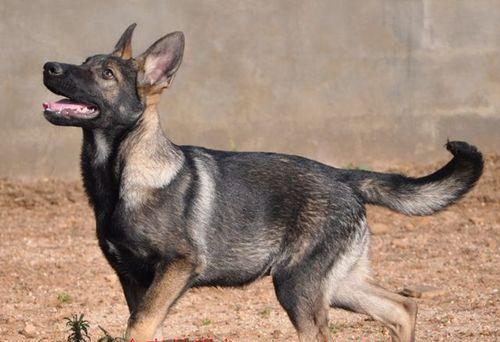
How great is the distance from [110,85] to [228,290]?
7.93ft

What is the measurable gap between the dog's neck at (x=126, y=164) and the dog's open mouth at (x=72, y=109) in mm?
112

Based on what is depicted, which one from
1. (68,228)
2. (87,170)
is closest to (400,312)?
(87,170)

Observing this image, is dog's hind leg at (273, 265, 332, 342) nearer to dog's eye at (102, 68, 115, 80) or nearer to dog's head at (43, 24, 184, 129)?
dog's head at (43, 24, 184, 129)

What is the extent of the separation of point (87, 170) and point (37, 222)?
11.9 ft

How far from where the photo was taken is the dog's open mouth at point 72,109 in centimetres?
611

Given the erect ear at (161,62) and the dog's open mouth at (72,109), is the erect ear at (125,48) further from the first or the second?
the dog's open mouth at (72,109)

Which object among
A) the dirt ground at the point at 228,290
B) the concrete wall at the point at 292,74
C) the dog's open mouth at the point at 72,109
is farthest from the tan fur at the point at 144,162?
the concrete wall at the point at 292,74

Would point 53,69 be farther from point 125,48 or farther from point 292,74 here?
point 292,74

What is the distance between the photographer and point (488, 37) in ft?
36.3

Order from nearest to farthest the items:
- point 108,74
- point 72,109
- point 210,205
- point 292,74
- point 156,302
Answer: point 156,302 < point 72,109 < point 108,74 < point 210,205 < point 292,74

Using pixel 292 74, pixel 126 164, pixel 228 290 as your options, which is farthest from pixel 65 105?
pixel 292 74

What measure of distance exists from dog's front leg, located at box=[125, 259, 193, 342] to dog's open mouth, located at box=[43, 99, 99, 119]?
89 cm

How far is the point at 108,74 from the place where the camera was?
6.27 m

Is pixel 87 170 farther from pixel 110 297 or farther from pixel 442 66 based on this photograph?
pixel 442 66
